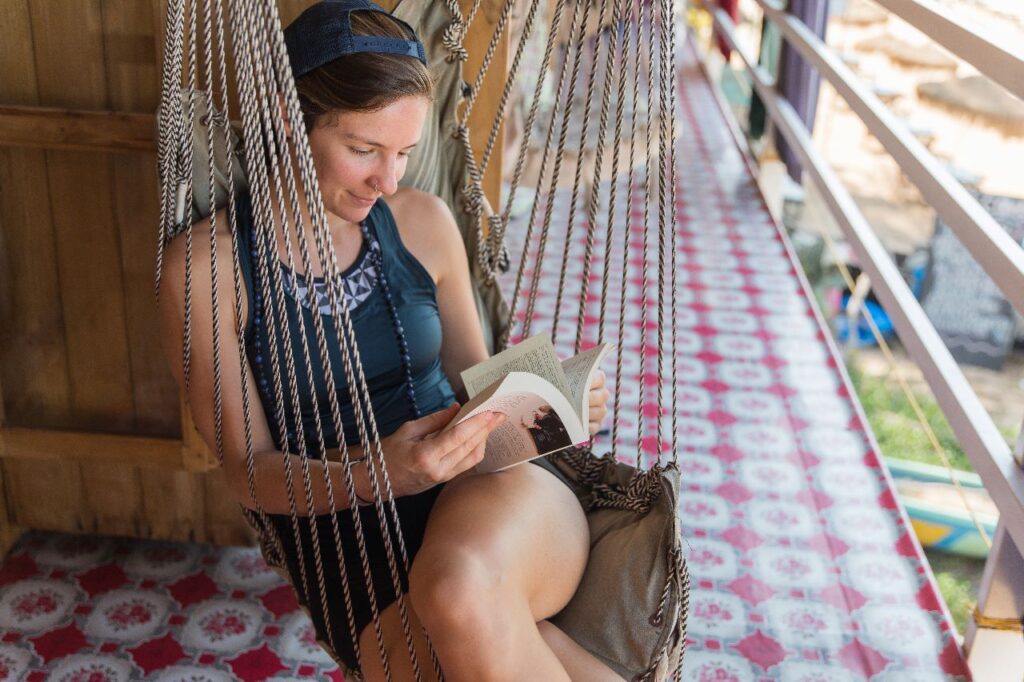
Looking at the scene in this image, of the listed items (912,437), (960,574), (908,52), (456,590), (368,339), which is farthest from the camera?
(908,52)

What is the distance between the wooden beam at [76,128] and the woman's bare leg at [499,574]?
76 cm

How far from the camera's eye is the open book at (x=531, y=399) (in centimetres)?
121

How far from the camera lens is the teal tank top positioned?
135 centimetres

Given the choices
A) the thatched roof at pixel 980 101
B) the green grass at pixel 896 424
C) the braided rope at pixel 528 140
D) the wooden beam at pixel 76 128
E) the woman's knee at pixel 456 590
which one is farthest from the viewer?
the thatched roof at pixel 980 101

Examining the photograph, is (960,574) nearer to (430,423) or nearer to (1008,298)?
(1008,298)

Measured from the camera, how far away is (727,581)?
1992 millimetres

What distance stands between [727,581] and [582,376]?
0.84 metres

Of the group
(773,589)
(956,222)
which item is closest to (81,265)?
(773,589)

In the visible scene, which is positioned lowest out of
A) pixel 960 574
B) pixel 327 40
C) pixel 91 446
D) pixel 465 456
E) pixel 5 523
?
pixel 960 574

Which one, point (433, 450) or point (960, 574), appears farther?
point (960, 574)

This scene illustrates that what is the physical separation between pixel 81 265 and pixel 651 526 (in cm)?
107

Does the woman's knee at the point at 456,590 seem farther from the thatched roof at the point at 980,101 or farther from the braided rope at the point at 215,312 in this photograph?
the thatched roof at the point at 980,101

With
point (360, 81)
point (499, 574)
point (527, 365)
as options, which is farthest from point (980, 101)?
point (499, 574)

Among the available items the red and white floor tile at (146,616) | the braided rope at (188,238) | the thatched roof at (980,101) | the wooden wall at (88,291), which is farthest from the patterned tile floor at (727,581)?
the thatched roof at (980,101)
